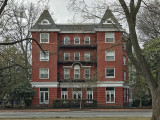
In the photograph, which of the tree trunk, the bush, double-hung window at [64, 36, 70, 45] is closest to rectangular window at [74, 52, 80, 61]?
double-hung window at [64, 36, 70, 45]

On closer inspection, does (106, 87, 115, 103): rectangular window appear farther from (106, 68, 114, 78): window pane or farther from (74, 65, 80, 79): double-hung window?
(74, 65, 80, 79): double-hung window

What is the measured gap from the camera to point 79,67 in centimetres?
4762

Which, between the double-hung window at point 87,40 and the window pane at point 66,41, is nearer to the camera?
the window pane at point 66,41

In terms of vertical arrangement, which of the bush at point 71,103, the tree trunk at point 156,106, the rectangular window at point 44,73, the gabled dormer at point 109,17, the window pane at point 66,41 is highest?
the window pane at point 66,41

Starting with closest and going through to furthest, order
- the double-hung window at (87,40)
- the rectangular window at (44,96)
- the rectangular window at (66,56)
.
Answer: the rectangular window at (44,96), the rectangular window at (66,56), the double-hung window at (87,40)

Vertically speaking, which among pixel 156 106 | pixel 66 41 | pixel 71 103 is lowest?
pixel 71 103

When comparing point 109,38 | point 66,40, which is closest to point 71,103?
point 66,40

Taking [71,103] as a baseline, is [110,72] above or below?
above

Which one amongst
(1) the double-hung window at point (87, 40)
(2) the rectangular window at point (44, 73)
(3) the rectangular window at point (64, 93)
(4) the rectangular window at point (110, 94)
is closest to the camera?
(4) the rectangular window at point (110, 94)

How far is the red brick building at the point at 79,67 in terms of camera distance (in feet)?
148

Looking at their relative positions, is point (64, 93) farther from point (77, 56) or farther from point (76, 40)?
point (76, 40)

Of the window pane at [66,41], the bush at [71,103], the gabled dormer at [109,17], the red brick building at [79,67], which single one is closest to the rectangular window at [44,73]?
the red brick building at [79,67]

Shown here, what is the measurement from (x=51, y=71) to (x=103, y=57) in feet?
28.1

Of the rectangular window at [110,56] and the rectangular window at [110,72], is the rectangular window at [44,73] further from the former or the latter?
the rectangular window at [110,56]
